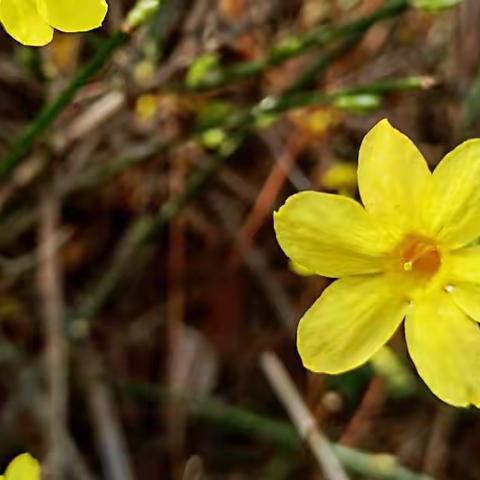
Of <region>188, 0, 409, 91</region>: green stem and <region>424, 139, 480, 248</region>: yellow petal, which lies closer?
<region>424, 139, 480, 248</region>: yellow petal

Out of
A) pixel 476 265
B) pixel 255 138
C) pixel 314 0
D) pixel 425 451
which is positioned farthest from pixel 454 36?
pixel 476 265

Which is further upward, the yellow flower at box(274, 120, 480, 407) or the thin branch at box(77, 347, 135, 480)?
the thin branch at box(77, 347, 135, 480)

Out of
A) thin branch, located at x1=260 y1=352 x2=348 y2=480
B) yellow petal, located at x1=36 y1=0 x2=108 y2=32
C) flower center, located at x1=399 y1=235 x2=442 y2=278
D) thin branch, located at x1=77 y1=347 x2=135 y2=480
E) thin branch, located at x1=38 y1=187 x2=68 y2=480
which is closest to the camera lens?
yellow petal, located at x1=36 y1=0 x2=108 y2=32

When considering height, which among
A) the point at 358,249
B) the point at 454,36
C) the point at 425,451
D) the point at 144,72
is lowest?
the point at 425,451

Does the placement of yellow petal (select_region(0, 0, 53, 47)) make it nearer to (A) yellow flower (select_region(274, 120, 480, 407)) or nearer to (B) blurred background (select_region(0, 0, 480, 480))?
(A) yellow flower (select_region(274, 120, 480, 407))

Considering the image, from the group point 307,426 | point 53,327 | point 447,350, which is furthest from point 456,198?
point 53,327

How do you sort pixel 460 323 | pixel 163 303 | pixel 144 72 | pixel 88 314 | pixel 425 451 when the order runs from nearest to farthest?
pixel 460 323 → pixel 144 72 → pixel 88 314 → pixel 425 451 → pixel 163 303

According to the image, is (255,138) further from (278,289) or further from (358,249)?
(358,249)

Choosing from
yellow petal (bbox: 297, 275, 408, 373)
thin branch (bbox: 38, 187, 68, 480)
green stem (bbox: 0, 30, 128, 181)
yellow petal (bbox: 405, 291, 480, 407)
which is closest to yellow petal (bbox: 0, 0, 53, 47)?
green stem (bbox: 0, 30, 128, 181)
